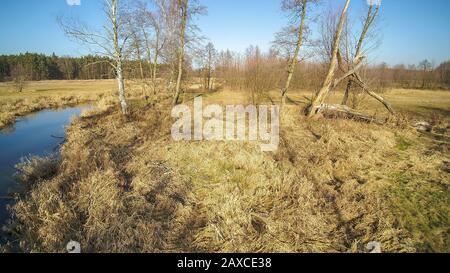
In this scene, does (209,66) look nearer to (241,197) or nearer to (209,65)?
(209,65)

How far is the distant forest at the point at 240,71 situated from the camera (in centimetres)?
1481

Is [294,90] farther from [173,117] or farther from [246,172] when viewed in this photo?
[246,172]

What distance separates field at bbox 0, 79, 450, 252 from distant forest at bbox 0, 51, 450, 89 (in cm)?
692

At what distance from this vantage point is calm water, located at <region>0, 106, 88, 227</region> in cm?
744

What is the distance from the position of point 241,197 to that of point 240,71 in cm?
1754

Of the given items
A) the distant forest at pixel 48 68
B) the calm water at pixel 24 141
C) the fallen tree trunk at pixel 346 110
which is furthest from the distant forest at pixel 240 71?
the calm water at pixel 24 141

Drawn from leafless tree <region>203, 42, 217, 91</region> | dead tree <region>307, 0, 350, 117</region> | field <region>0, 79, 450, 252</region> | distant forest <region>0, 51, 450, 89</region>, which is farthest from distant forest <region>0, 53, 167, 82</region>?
field <region>0, 79, 450, 252</region>

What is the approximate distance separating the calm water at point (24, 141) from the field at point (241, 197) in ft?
2.44

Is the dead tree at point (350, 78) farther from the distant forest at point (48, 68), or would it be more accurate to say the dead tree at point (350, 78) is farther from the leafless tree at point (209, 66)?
the distant forest at point (48, 68)

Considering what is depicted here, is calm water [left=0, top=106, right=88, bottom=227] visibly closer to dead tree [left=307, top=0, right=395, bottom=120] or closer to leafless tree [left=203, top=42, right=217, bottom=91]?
dead tree [left=307, top=0, right=395, bottom=120]

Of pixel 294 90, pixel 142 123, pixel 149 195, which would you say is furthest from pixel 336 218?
pixel 294 90

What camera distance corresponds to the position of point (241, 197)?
5.62 meters

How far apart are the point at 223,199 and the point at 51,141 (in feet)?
36.0
